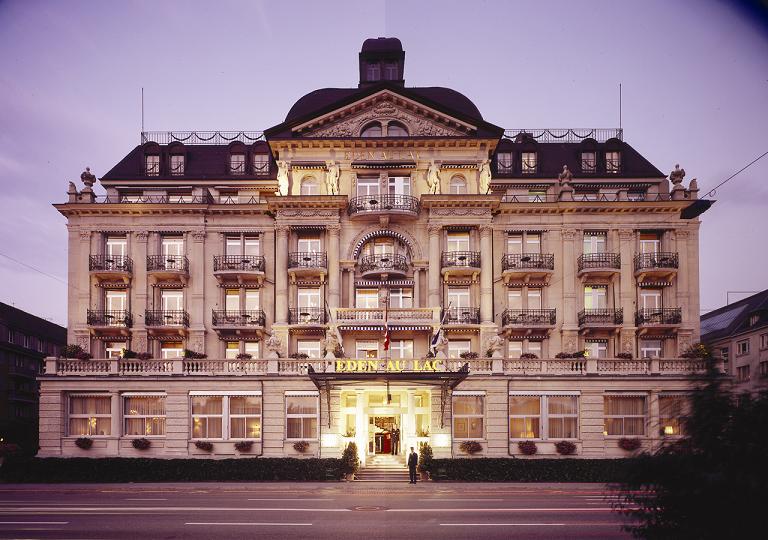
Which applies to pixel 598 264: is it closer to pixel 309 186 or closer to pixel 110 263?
pixel 309 186

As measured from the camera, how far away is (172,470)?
34625 millimetres

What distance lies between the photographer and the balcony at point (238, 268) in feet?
144

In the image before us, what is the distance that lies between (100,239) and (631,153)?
128 ft

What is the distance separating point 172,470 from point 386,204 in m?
20.5

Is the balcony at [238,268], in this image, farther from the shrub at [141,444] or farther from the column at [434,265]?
the shrub at [141,444]

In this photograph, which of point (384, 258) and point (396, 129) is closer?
point (384, 258)

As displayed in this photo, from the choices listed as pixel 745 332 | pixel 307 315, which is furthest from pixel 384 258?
pixel 745 332

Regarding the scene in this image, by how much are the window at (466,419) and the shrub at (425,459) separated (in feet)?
8.59

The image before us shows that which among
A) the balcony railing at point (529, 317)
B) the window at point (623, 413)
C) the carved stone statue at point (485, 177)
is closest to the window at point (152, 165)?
the carved stone statue at point (485, 177)

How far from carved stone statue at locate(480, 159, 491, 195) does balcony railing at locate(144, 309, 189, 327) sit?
2160 cm

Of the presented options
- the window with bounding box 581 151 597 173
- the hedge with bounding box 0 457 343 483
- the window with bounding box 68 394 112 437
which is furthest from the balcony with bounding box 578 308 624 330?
the window with bounding box 68 394 112 437

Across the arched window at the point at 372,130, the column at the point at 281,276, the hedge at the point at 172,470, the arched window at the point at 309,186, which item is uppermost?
the arched window at the point at 372,130

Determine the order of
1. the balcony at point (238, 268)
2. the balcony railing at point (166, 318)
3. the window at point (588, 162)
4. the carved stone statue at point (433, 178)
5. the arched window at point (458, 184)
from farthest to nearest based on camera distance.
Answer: the window at point (588, 162) < the arched window at point (458, 184) < the balcony at point (238, 268) < the carved stone statue at point (433, 178) < the balcony railing at point (166, 318)

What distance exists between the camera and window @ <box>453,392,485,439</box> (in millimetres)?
37688
